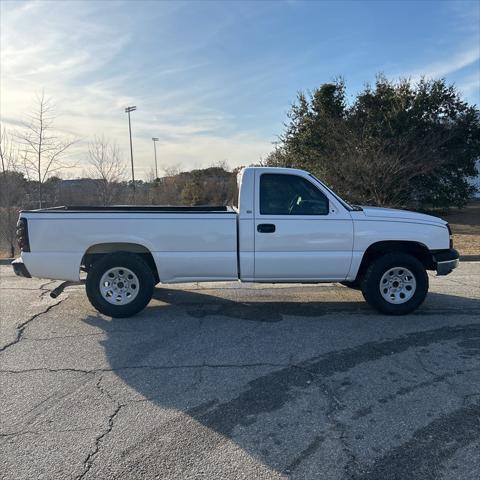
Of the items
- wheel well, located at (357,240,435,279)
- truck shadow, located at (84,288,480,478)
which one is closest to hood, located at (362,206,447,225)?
wheel well, located at (357,240,435,279)

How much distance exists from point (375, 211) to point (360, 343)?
197cm

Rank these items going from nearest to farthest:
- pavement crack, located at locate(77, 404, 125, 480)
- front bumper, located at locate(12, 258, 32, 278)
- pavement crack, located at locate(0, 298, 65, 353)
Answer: pavement crack, located at locate(77, 404, 125, 480) < pavement crack, located at locate(0, 298, 65, 353) < front bumper, located at locate(12, 258, 32, 278)

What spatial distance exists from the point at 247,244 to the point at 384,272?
187 centimetres

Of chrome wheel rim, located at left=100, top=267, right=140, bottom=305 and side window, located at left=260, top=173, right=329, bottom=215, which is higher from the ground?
side window, located at left=260, top=173, right=329, bottom=215

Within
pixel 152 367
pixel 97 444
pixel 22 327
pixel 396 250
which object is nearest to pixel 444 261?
pixel 396 250

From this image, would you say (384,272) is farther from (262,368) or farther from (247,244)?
(262,368)

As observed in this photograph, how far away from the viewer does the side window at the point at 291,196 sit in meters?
5.71

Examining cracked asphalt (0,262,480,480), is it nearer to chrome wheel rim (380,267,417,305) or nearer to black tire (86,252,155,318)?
black tire (86,252,155,318)

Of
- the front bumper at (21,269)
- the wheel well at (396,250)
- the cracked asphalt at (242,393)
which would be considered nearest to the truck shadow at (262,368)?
the cracked asphalt at (242,393)

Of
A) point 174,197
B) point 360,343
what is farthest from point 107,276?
point 174,197

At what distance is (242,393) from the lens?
3646mm

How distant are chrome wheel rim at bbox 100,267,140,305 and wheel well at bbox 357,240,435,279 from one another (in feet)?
10.2

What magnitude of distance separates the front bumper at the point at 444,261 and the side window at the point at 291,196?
1.66m

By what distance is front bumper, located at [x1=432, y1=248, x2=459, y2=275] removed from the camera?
5793mm
